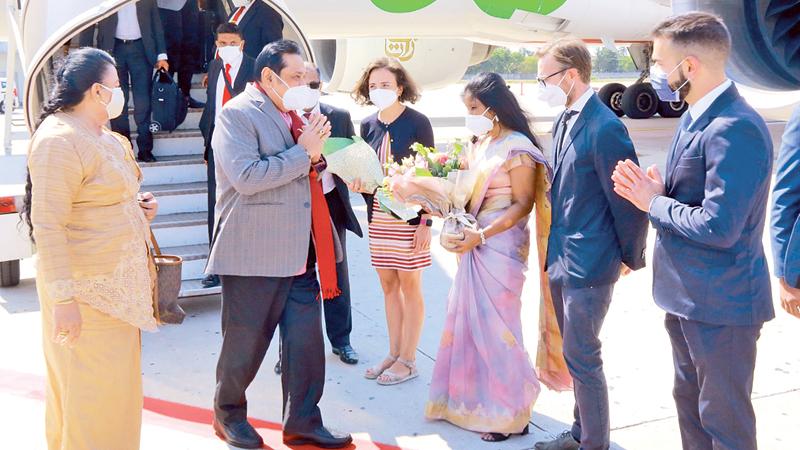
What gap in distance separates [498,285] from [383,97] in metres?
1.10

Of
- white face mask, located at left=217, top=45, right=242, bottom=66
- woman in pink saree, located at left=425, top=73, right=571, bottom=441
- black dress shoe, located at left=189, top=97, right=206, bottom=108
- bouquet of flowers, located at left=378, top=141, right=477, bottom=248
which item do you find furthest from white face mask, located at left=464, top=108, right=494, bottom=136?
black dress shoe, located at left=189, top=97, right=206, bottom=108

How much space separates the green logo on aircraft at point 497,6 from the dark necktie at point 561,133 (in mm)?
7767

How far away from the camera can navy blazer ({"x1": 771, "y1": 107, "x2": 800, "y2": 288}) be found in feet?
8.60

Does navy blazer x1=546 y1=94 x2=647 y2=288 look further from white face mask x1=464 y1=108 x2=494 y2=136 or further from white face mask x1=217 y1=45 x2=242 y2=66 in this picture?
white face mask x1=217 y1=45 x2=242 y2=66

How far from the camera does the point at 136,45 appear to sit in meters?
6.29

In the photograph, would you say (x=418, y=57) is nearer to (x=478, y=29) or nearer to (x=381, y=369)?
(x=478, y=29)

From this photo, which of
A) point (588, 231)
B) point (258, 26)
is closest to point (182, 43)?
point (258, 26)

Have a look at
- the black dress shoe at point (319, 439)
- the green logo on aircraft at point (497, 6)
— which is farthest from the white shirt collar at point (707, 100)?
the green logo on aircraft at point (497, 6)

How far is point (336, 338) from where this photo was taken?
4.72m

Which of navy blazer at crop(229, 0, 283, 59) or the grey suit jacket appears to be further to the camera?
navy blazer at crop(229, 0, 283, 59)

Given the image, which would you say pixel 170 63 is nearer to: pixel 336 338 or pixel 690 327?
pixel 336 338

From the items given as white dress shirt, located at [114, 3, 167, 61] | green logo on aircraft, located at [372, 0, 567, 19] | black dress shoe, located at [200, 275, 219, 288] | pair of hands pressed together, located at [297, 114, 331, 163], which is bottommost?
black dress shoe, located at [200, 275, 219, 288]

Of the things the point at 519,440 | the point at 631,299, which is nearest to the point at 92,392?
the point at 519,440

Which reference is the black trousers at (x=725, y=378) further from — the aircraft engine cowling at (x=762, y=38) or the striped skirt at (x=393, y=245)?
the aircraft engine cowling at (x=762, y=38)
